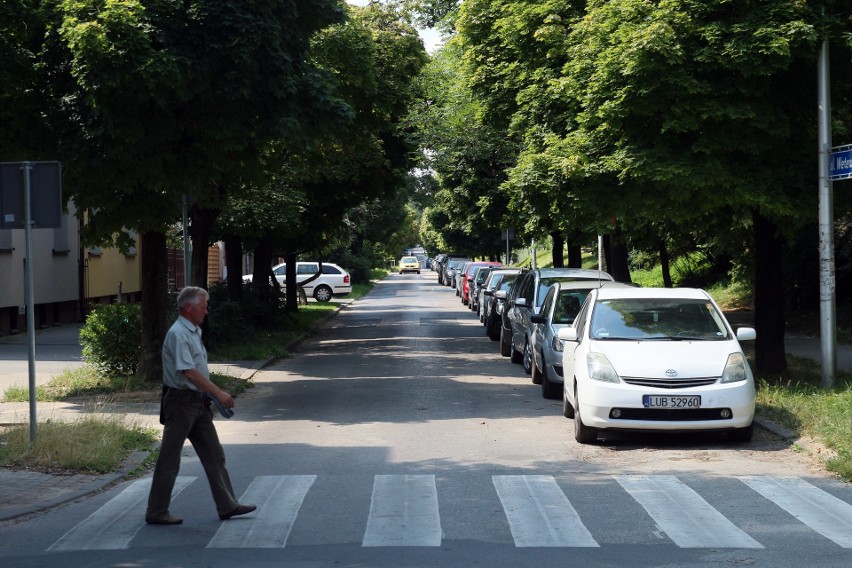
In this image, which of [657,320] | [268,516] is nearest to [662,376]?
[657,320]

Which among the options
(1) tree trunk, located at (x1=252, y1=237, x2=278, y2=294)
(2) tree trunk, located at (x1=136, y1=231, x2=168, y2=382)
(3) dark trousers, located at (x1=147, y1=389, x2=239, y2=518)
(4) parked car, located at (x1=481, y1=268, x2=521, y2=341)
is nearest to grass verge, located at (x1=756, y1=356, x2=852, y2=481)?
(3) dark trousers, located at (x1=147, y1=389, x2=239, y2=518)

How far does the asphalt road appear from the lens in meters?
6.57

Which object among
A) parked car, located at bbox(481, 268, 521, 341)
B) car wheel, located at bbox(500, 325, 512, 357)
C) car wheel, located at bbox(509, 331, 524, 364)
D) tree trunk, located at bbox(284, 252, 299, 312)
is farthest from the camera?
tree trunk, located at bbox(284, 252, 299, 312)

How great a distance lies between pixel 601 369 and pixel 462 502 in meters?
3.08

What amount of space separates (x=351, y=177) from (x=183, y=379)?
1807 cm

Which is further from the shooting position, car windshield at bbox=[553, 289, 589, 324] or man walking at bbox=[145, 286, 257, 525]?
car windshield at bbox=[553, 289, 589, 324]

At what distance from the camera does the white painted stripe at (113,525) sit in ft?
22.6

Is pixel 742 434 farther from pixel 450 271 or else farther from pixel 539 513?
pixel 450 271

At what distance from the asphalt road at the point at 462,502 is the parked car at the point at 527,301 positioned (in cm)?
402

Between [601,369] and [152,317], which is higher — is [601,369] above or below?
below

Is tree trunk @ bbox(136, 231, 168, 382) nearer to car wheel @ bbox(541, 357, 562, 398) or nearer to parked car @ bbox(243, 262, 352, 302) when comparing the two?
car wheel @ bbox(541, 357, 562, 398)

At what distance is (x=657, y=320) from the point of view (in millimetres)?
11656

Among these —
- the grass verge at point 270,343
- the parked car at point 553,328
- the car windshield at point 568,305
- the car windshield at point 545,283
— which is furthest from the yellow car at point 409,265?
the car windshield at point 568,305

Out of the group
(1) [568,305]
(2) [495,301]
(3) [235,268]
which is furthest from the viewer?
(3) [235,268]
